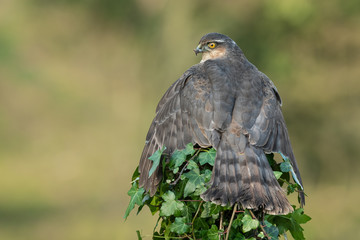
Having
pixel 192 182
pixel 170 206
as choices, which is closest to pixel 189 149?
pixel 192 182

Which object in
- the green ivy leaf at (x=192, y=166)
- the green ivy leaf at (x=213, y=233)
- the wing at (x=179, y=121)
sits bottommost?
the green ivy leaf at (x=213, y=233)

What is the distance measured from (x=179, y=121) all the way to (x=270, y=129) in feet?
1.55

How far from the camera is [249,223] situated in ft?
7.96

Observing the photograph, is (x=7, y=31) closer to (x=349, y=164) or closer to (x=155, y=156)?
(x=349, y=164)

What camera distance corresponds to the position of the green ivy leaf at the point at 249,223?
2.39 metres

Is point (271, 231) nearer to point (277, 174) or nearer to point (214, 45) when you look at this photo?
point (277, 174)

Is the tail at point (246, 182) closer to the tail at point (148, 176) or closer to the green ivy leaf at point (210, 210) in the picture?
the green ivy leaf at point (210, 210)

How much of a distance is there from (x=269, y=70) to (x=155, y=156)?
6.89 m

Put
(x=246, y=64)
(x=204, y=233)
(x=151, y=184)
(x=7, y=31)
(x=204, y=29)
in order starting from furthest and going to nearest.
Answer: (x=7, y=31)
(x=204, y=29)
(x=246, y=64)
(x=151, y=184)
(x=204, y=233)

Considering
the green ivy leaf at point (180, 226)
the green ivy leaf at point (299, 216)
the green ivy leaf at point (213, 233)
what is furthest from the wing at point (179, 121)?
the green ivy leaf at point (299, 216)

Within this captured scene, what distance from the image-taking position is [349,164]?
966 cm

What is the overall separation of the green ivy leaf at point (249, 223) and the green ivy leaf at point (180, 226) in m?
0.27

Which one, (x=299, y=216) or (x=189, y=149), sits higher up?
(x=189, y=149)

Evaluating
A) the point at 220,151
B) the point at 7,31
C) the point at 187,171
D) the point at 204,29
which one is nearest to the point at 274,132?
the point at 220,151
